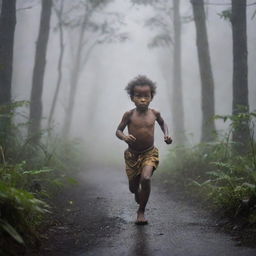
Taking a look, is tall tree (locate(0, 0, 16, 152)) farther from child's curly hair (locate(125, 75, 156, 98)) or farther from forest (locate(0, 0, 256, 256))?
child's curly hair (locate(125, 75, 156, 98))

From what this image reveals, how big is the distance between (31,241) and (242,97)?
6.42 metres

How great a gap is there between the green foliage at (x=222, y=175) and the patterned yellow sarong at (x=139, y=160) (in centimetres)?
113

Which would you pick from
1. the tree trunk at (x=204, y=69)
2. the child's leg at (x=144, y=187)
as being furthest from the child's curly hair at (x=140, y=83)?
the tree trunk at (x=204, y=69)

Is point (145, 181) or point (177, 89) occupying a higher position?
point (177, 89)

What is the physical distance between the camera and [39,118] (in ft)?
37.6

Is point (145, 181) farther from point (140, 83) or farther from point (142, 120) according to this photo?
point (140, 83)

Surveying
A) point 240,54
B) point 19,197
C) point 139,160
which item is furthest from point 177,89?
point 19,197

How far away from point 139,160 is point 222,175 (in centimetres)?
149

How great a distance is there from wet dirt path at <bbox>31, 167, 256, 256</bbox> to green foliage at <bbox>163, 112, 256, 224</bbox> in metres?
0.42

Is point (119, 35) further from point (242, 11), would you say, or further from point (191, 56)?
point (191, 56)

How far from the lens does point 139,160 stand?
5.32 meters

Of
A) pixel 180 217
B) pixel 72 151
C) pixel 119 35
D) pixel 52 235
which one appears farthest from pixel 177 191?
pixel 119 35

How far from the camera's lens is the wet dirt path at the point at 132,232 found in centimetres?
375

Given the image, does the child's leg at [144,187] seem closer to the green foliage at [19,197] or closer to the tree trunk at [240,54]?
the green foliage at [19,197]
